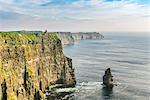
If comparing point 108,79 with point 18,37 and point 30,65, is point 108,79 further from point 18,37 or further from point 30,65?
point 18,37

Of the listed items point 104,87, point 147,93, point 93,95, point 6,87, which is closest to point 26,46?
point 6,87

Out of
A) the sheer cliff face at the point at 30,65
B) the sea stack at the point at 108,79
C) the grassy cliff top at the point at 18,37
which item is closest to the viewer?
the sheer cliff face at the point at 30,65

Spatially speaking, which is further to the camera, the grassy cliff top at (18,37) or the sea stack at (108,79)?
the sea stack at (108,79)

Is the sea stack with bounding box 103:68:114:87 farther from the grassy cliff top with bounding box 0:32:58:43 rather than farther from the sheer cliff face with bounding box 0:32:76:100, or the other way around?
the grassy cliff top with bounding box 0:32:58:43

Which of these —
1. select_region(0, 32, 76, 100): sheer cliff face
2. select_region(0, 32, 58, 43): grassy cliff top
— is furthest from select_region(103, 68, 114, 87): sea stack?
select_region(0, 32, 58, 43): grassy cliff top

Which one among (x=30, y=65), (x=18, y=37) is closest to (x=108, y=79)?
(x=30, y=65)

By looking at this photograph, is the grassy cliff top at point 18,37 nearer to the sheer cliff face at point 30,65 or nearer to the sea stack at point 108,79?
the sheer cliff face at point 30,65

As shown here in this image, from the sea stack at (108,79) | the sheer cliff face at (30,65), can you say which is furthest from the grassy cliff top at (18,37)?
the sea stack at (108,79)

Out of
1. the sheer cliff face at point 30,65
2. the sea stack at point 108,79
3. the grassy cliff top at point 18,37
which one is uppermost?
the grassy cliff top at point 18,37

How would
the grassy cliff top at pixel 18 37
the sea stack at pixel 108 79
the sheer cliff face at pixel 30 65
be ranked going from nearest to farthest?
1. the sheer cliff face at pixel 30 65
2. the grassy cliff top at pixel 18 37
3. the sea stack at pixel 108 79
